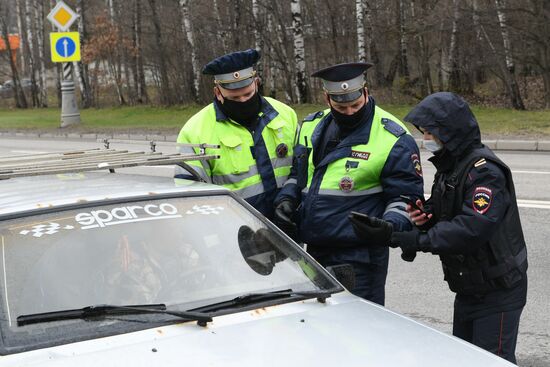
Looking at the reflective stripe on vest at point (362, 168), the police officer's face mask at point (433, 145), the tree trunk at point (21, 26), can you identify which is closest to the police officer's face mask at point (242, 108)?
the reflective stripe on vest at point (362, 168)

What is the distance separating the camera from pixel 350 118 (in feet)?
13.9

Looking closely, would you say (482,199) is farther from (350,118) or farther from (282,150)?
(282,150)

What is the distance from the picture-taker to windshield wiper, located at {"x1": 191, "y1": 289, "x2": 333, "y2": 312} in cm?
312

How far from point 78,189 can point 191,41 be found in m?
25.4

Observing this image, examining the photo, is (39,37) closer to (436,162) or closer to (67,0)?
(67,0)

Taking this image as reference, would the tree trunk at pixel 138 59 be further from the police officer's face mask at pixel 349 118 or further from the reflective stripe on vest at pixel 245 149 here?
the police officer's face mask at pixel 349 118

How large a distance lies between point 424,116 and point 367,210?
28.8 inches

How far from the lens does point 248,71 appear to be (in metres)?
4.60

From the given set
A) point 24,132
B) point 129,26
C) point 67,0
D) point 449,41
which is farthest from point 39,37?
point 449,41

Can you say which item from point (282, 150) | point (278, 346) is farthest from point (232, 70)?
point (278, 346)

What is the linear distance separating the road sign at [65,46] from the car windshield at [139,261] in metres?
20.9

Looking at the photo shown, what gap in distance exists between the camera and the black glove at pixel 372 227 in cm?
381

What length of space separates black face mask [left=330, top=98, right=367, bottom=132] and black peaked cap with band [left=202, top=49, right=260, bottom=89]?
22.2 inches

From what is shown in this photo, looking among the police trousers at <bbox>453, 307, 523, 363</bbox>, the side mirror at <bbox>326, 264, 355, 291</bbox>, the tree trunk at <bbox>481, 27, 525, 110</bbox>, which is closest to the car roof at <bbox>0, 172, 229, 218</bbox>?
the side mirror at <bbox>326, 264, 355, 291</bbox>
